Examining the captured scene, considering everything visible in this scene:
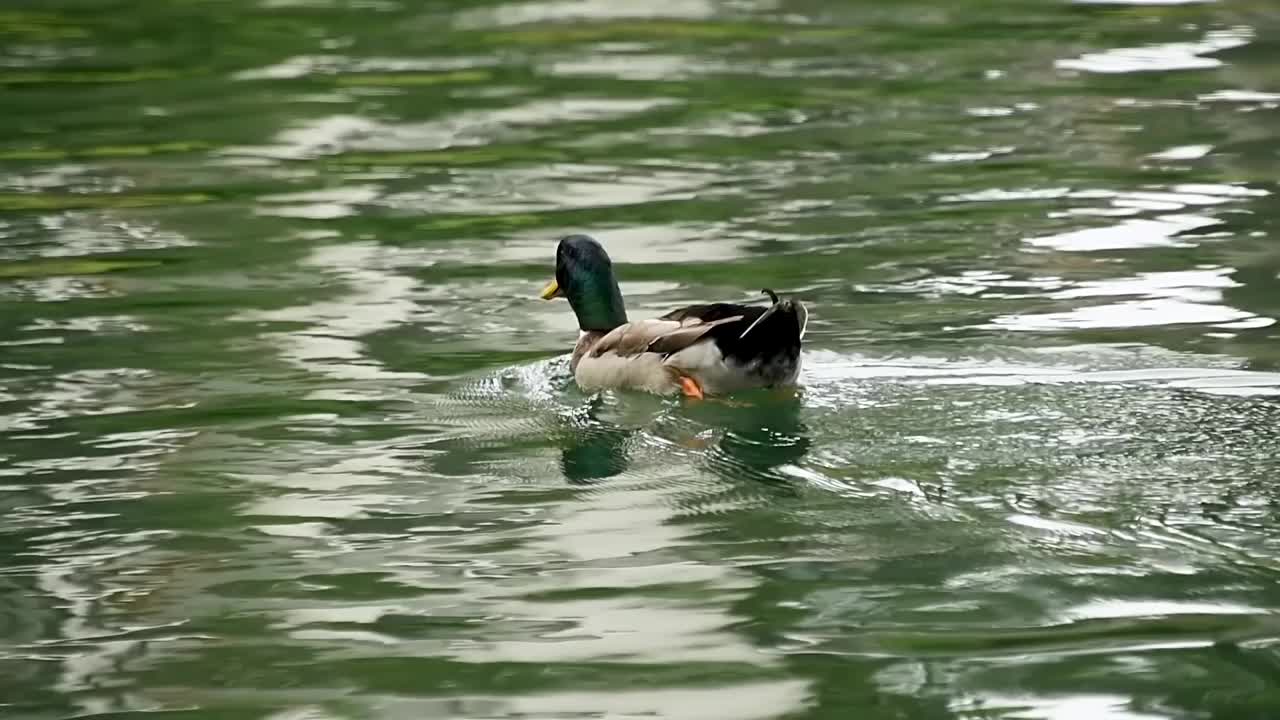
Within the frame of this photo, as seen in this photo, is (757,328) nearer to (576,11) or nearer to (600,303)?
(600,303)

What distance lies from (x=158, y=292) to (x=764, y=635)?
16.8ft

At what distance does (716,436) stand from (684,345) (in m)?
0.48

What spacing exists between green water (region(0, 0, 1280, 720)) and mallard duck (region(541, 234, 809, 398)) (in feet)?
0.33

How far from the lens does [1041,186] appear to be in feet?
37.6

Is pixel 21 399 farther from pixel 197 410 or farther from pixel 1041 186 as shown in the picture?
pixel 1041 186

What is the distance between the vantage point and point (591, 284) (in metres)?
8.78

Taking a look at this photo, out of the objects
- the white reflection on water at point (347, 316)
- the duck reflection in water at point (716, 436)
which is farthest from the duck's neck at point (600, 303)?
the white reflection on water at point (347, 316)

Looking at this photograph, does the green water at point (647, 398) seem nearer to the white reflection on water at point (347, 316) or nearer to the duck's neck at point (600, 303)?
the white reflection on water at point (347, 316)

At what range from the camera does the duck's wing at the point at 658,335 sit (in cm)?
795

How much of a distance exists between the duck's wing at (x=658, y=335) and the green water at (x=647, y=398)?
200mm

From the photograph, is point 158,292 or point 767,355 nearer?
point 767,355

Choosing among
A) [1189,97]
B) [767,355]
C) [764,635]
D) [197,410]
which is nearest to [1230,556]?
[764,635]

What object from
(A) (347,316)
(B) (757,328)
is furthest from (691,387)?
(A) (347,316)

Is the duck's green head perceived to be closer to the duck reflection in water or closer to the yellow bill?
the yellow bill
